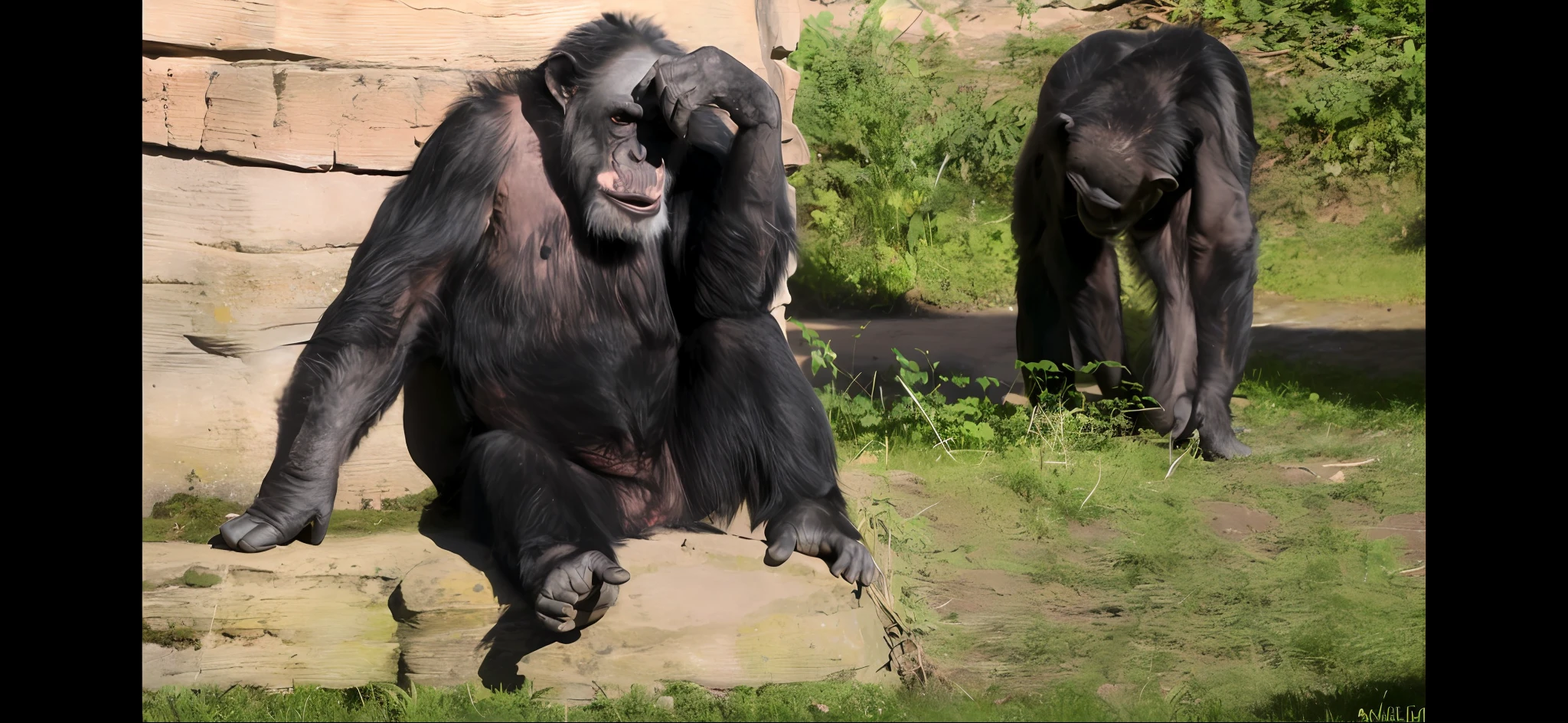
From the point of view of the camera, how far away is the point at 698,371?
14.3 ft

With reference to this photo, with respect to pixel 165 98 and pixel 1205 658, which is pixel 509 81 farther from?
pixel 1205 658

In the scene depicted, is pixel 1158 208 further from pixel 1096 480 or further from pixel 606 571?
pixel 606 571

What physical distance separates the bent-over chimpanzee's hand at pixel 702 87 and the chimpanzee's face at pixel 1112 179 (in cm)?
243

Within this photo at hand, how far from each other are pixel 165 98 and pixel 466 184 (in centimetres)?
127

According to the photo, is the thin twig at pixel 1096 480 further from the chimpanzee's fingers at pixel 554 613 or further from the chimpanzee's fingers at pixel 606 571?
the chimpanzee's fingers at pixel 554 613

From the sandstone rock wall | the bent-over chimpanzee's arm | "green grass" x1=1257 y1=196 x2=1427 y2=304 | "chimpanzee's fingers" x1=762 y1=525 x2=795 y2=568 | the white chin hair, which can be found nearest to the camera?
"chimpanzee's fingers" x1=762 y1=525 x2=795 y2=568

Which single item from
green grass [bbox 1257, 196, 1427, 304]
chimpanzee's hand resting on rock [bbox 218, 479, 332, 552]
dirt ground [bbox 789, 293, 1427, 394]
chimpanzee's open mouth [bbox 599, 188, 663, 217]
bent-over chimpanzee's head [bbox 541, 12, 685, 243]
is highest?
bent-over chimpanzee's head [bbox 541, 12, 685, 243]

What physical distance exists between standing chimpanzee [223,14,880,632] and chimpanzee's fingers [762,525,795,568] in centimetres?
1

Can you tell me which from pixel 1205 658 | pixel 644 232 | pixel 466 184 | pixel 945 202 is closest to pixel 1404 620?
pixel 1205 658

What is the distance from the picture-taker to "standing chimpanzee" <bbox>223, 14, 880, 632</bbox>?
13.2 ft

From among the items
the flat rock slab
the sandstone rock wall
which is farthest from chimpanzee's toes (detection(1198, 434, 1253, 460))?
the sandstone rock wall

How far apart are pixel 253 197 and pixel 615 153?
1.46m

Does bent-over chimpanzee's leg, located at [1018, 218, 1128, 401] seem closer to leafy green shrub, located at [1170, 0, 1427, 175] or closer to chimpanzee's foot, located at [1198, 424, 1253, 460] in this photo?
chimpanzee's foot, located at [1198, 424, 1253, 460]

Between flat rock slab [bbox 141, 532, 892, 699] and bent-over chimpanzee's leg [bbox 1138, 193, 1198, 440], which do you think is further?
bent-over chimpanzee's leg [bbox 1138, 193, 1198, 440]
